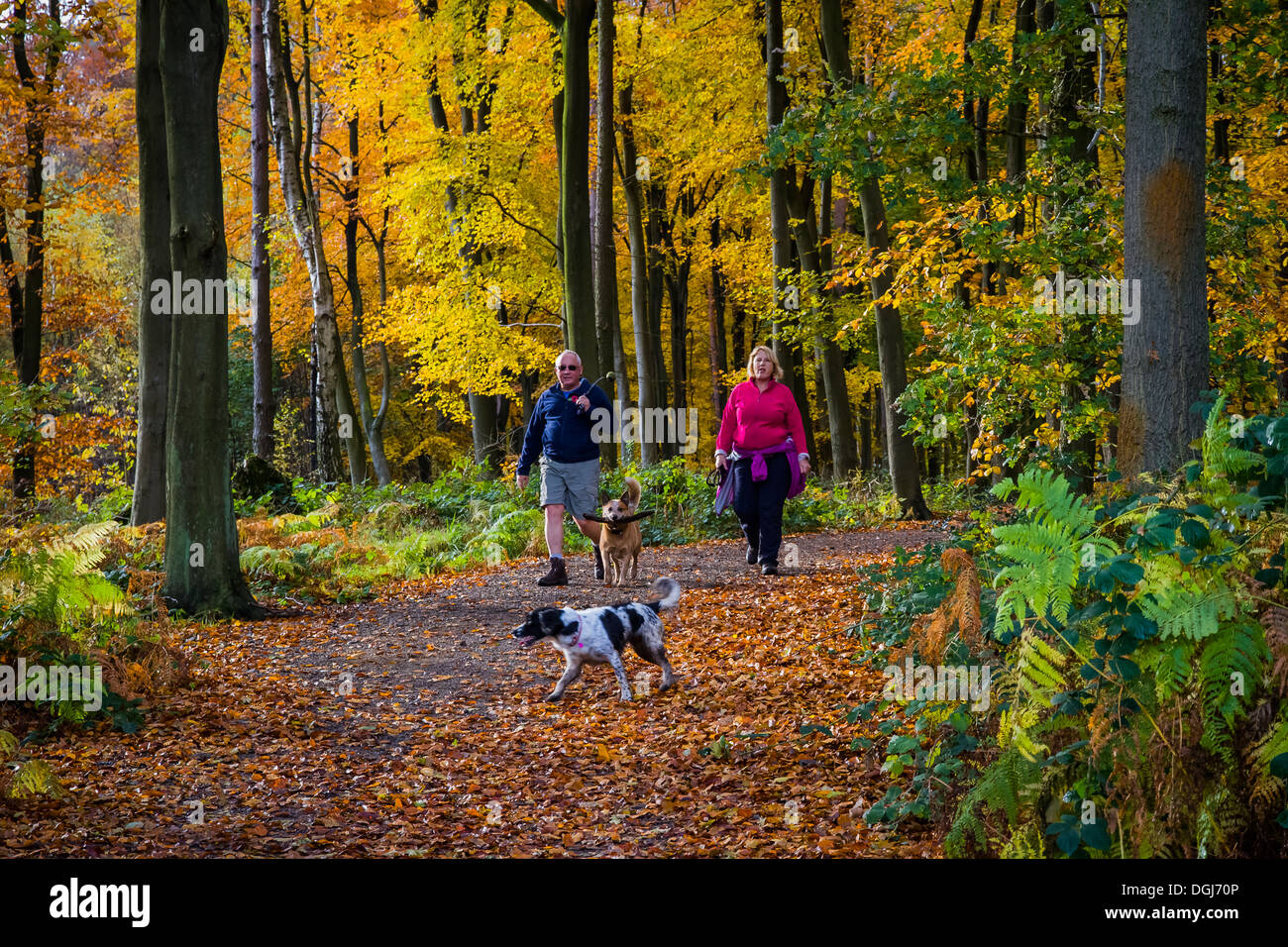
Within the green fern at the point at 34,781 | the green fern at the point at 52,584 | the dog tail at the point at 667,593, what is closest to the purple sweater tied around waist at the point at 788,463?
the dog tail at the point at 667,593

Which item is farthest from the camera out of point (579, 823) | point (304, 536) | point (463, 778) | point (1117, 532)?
point (304, 536)

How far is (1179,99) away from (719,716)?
4339mm

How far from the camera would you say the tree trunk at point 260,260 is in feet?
61.2

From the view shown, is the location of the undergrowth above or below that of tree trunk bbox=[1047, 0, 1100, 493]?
below

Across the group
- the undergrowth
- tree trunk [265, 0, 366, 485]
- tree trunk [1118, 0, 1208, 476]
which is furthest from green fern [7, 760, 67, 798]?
tree trunk [265, 0, 366, 485]

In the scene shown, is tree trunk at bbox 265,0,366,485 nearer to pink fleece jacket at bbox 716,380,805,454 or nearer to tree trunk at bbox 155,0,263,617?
tree trunk at bbox 155,0,263,617

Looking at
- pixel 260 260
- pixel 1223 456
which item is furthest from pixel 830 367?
pixel 1223 456

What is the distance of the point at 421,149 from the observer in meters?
23.0

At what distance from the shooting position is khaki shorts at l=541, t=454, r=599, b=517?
1049 centimetres

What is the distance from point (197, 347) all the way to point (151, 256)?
12.5ft

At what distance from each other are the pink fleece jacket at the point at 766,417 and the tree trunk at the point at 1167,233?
5.16 m

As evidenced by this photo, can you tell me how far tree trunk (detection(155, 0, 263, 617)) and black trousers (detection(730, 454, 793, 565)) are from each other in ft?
16.5
